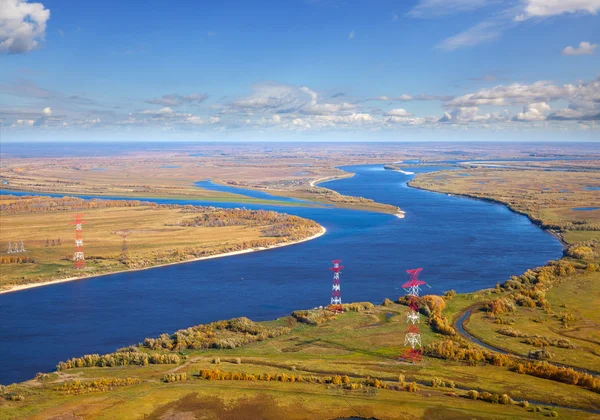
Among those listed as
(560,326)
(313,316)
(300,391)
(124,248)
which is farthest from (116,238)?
(560,326)

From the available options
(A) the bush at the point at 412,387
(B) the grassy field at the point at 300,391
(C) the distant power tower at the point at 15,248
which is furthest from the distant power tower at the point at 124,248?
(A) the bush at the point at 412,387

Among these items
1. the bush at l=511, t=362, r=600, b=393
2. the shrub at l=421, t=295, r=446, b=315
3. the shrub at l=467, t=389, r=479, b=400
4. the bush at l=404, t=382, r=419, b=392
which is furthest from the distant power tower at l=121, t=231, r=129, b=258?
the bush at l=511, t=362, r=600, b=393

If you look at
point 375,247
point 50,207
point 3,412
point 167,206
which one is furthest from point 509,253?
point 50,207

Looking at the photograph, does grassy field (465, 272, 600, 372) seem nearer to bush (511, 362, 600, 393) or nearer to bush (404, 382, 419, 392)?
bush (511, 362, 600, 393)

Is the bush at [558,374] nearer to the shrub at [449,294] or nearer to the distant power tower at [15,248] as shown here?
the shrub at [449,294]

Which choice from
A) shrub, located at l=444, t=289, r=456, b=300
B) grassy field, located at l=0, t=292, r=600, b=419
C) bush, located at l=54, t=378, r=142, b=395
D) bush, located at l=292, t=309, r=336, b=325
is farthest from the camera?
shrub, located at l=444, t=289, r=456, b=300

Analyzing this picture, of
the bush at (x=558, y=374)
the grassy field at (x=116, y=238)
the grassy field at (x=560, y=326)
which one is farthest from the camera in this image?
the grassy field at (x=116, y=238)

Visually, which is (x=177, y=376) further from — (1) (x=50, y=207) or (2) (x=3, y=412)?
(1) (x=50, y=207)

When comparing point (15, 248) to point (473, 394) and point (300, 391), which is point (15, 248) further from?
point (473, 394)
